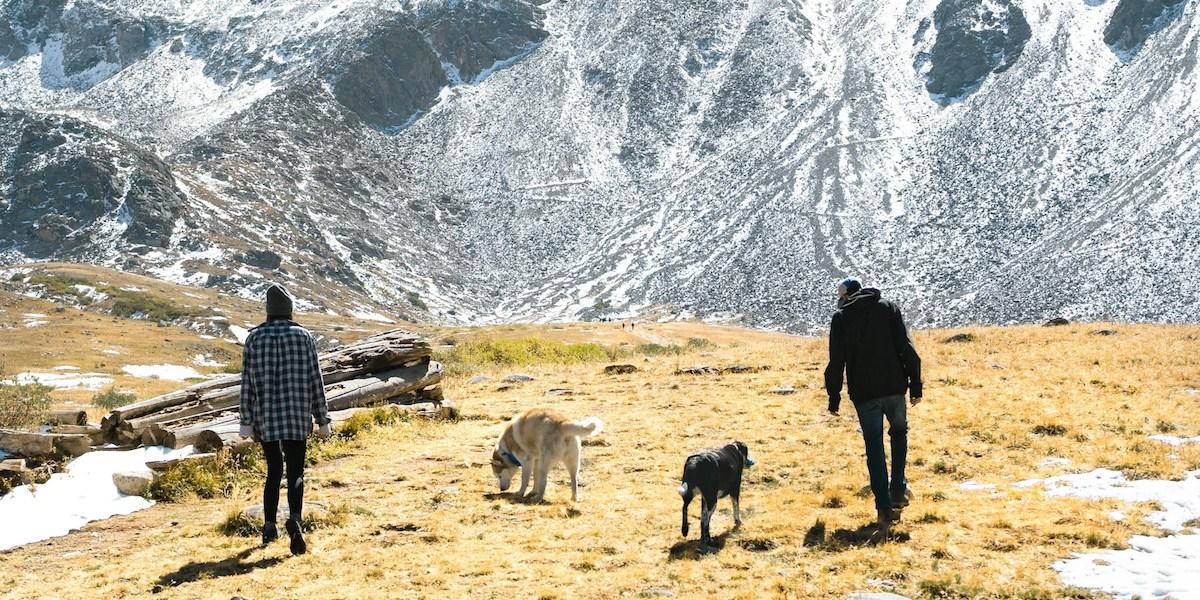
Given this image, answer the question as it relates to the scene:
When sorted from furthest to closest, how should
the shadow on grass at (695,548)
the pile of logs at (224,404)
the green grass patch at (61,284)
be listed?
the green grass patch at (61,284) < the pile of logs at (224,404) < the shadow on grass at (695,548)

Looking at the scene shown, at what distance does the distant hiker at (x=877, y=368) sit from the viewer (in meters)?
10.8

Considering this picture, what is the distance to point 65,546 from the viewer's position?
447 inches

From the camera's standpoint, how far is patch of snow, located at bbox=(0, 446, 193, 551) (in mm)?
11883

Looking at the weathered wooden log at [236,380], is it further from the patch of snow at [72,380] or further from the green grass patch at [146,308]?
the green grass patch at [146,308]

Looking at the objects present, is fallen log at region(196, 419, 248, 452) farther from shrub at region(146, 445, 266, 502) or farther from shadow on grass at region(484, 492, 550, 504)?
shadow on grass at region(484, 492, 550, 504)

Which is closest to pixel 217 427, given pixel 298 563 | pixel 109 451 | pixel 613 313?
pixel 109 451

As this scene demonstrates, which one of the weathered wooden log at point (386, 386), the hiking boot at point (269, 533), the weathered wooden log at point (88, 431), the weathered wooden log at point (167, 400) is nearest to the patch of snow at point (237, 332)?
the weathered wooden log at point (386, 386)

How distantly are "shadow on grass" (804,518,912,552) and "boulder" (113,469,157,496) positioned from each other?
9667 mm

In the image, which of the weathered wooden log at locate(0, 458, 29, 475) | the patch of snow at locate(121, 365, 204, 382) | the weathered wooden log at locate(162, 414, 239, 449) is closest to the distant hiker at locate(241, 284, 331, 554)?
the weathered wooden log at locate(0, 458, 29, 475)

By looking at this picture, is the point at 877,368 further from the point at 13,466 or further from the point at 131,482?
the point at 13,466

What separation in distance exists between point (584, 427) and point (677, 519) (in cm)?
182

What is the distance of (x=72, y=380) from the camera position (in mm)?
57500

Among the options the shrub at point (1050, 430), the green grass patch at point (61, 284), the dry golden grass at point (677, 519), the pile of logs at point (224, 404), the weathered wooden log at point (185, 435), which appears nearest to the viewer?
the dry golden grass at point (677, 519)

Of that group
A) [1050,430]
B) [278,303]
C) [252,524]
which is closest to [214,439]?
[252,524]
